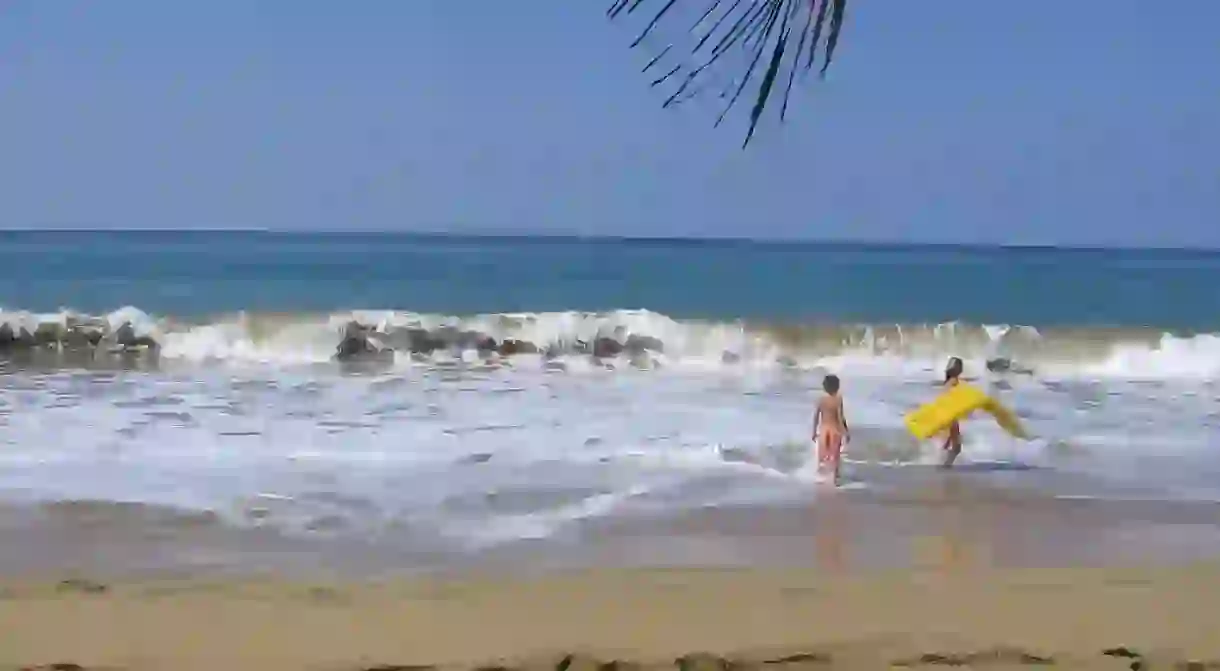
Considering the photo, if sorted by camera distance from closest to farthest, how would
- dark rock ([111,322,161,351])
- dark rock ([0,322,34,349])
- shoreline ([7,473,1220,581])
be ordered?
shoreline ([7,473,1220,581]), dark rock ([111,322,161,351]), dark rock ([0,322,34,349])

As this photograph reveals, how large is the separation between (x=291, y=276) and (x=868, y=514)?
44660 millimetres

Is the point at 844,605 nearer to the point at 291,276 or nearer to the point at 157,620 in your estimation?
the point at 157,620

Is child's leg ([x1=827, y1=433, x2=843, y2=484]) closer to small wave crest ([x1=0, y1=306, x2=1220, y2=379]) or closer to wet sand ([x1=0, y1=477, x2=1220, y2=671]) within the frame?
wet sand ([x1=0, y1=477, x2=1220, y2=671])

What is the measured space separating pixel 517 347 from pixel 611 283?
27872mm

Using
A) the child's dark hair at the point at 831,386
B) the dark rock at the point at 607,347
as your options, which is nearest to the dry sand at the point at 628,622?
the child's dark hair at the point at 831,386

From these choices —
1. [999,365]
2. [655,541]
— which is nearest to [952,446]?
[655,541]

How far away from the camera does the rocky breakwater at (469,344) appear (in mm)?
21031

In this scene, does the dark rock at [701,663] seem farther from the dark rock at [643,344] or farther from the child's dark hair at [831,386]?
the dark rock at [643,344]

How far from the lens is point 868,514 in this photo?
886 cm

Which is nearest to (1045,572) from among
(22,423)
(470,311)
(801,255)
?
(22,423)

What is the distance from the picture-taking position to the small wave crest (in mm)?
20562

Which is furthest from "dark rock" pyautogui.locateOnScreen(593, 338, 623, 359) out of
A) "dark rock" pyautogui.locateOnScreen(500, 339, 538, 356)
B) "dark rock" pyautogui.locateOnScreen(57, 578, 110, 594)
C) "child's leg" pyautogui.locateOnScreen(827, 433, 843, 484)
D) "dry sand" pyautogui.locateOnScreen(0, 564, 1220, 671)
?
"dark rock" pyautogui.locateOnScreen(57, 578, 110, 594)

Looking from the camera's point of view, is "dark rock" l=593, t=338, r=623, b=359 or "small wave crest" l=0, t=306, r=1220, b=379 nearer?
"small wave crest" l=0, t=306, r=1220, b=379

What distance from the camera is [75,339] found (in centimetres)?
2083
